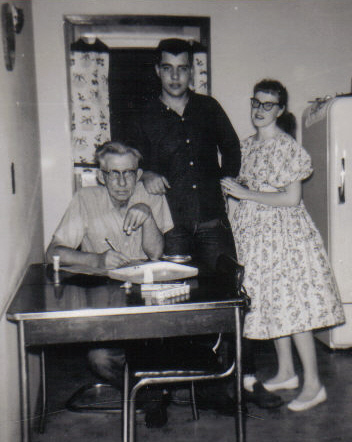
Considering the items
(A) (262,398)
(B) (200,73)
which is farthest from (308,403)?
(B) (200,73)

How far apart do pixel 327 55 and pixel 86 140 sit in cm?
183

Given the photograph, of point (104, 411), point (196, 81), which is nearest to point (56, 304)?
point (104, 411)

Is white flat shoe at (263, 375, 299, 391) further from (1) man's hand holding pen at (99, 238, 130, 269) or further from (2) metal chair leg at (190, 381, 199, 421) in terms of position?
(1) man's hand holding pen at (99, 238, 130, 269)

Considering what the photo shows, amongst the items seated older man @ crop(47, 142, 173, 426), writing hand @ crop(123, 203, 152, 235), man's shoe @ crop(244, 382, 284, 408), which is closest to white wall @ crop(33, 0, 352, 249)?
seated older man @ crop(47, 142, 173, 426)

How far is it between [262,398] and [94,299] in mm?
1254

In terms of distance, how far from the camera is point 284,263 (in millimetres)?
2598

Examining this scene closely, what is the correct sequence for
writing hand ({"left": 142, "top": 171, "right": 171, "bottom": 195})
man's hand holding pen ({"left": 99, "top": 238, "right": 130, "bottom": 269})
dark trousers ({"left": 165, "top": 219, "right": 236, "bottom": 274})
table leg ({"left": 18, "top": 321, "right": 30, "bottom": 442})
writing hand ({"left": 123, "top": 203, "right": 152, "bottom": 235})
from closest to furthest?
table leg ({"left": 18, "top": 321, "right": 30, "bottom": 442}), man's hand holding pen ({"left": 99, "top": 238, "right": 130, "bottom": 269}), writing hand ({"left": 123, "top": 203, "right": 152, "bottom": 235}), writing hand ({"left": 142, "top": 171, "right": 171, "bottom": 195}), dark trousers ({"left": 165, "top": 219, "right": 236, "bottom": 274})

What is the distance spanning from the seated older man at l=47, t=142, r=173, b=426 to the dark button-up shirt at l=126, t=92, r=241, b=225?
10.6 inches

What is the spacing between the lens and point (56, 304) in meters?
1.71

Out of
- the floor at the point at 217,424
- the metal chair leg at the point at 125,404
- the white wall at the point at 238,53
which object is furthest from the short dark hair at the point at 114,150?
the white wall at the point at 238,53

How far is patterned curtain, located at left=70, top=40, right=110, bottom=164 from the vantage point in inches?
144

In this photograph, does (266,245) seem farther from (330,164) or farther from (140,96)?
(140,96)

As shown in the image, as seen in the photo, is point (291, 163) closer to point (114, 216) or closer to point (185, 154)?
point (185, 154)

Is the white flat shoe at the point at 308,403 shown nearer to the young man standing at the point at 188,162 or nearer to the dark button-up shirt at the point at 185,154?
the young man standing at the point at 188,162
